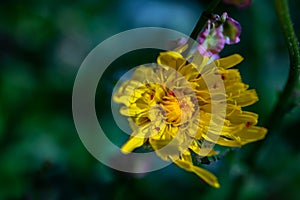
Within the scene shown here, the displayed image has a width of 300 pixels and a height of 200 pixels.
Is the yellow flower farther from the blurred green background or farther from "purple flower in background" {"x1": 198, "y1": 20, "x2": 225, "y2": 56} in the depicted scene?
the blurred green background

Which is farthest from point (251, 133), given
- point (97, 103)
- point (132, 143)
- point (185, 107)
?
point (97, 103)

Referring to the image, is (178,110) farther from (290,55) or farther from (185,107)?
(290,55)

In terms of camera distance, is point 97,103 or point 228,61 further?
point 97,103

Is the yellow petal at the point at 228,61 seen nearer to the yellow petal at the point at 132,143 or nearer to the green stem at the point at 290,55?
the green stem at the point at 290,55

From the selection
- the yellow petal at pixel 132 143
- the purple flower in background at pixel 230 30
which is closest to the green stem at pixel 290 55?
the purple flower in background at pixel 230 30

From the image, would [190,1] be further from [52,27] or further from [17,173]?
[17,173]

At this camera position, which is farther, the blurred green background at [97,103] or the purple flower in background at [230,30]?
the blurred green background at [97,103]
